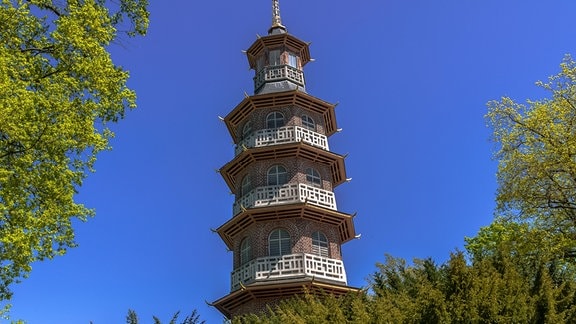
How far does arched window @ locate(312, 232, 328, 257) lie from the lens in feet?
82.5

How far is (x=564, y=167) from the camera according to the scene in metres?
18.6

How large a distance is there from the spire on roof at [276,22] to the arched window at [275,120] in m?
7.64

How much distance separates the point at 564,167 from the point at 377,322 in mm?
10825

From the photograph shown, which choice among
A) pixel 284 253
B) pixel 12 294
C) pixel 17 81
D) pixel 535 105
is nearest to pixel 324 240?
pixel 284 253

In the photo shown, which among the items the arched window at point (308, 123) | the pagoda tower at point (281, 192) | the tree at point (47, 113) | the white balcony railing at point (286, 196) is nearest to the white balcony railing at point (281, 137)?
the pagoda tower at point (281, 192)

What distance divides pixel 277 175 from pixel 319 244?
4369 millimetres

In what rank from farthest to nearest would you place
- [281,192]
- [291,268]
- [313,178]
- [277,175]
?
[313,178] < [277,175] < [281,192] < [291,268]

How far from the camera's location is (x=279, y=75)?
103 feet

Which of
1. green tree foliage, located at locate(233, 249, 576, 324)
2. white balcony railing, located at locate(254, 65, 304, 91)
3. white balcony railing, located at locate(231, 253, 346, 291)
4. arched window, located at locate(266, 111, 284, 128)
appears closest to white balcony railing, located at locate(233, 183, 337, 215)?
white balcony railing, located at locate(231, 253, 346, 291)

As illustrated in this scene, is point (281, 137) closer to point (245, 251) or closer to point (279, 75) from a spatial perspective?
point (279, 75)

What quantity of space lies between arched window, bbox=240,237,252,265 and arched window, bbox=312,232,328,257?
323 centimetres

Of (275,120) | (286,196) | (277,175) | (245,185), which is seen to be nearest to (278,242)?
(286,196)

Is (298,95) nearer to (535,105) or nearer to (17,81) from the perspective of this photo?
(535,105)

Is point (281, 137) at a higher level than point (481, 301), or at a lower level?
higher
